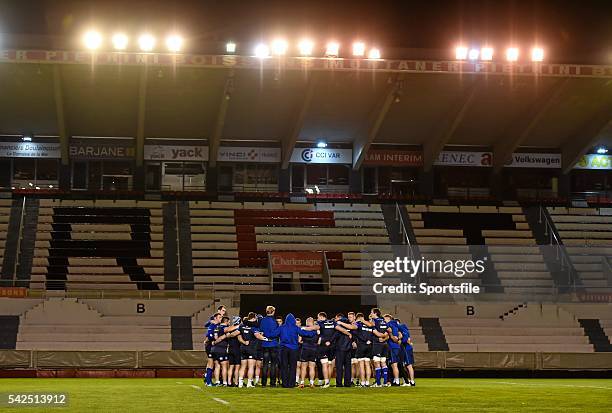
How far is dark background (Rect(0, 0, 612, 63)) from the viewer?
36938 millimetres

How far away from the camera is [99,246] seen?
39000 millimetres

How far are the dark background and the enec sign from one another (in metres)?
8.39

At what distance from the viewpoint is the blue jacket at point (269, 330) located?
23.1 m

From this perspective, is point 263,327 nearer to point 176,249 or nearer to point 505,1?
point 176,249

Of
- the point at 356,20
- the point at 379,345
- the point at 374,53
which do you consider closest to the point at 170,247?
the point at 374,53

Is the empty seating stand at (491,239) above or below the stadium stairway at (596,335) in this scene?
above

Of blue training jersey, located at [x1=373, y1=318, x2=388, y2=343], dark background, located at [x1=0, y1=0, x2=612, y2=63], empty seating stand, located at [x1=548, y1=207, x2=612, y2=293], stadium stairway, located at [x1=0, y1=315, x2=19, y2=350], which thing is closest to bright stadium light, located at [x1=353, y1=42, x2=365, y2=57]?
dark background, located at [x1=0, y1=0, x2=612, y2=63]

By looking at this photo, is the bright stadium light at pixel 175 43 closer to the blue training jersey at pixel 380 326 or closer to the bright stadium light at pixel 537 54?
the bright stadium light at pixel 537 54

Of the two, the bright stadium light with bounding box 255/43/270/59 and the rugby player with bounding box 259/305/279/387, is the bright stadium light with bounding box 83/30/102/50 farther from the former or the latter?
the rugby player with bounding box 259/305/279/387

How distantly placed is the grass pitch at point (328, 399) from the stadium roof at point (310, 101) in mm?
15942

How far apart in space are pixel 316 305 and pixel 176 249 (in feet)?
26.2

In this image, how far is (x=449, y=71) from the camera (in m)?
35.6

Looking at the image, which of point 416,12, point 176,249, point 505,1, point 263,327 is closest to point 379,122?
point 416,12

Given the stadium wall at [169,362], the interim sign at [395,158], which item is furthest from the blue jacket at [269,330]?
the interim sign at [395,158]
